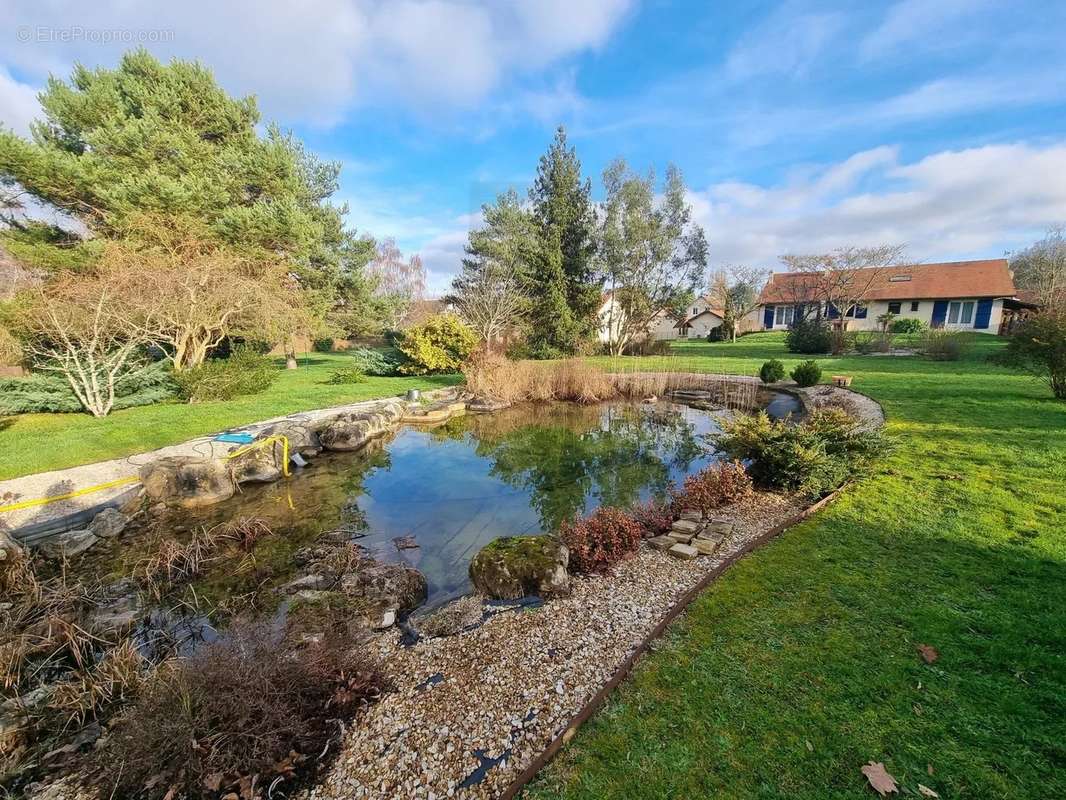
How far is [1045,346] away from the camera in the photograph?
805cm

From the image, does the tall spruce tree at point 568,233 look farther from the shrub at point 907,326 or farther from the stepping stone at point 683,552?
the shrub at point 907,326

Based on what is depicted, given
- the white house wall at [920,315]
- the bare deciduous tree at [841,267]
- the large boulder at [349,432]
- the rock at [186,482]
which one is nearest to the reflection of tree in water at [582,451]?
the large boulder at [349,432]

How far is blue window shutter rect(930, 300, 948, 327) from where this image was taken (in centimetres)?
2575

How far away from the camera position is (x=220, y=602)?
12.2 ft

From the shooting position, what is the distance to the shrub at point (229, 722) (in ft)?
6.34

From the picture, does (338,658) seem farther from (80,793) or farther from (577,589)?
(577,589)

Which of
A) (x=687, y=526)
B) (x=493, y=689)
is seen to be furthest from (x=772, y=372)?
(x=493, y=689)

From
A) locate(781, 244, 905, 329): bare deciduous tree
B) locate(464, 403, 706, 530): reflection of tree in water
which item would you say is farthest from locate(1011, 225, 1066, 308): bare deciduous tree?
locate(464, 403, 706, 530): reflection of tree in water

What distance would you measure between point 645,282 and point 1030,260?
29966 mm

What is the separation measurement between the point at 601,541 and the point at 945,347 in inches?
712

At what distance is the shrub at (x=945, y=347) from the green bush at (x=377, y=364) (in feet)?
64.7

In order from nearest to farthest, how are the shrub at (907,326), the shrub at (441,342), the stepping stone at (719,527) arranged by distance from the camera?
the stepping stone at (719,527)
the shrub at (441,342)
the shrub at (907,326)

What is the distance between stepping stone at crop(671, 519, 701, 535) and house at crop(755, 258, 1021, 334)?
24.1 metres

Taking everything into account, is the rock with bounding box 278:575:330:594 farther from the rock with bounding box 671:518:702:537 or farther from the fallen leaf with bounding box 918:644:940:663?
the fallen leaf with bounding box 918:644:940:663
